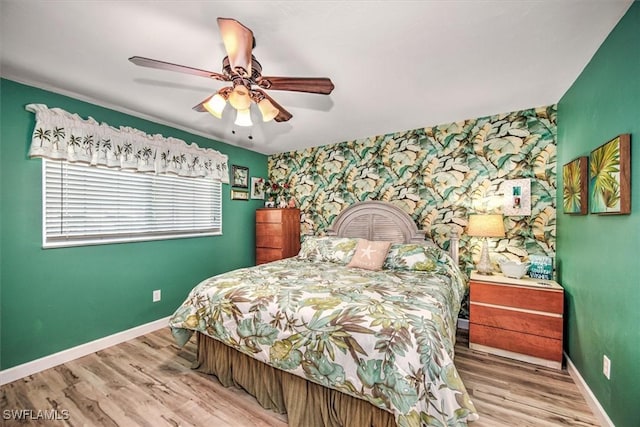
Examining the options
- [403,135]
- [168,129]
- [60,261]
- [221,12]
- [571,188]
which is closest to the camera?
[221,12]

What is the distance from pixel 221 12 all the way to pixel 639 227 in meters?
2.48

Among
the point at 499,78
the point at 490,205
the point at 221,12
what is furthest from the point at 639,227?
the point at 221,12

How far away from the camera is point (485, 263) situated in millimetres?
2740

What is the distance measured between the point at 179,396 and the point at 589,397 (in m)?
2.91

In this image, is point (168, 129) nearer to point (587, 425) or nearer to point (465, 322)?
point (465, 322)

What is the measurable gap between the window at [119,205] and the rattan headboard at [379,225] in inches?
73.6

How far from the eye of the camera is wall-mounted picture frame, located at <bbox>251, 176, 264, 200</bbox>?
4.43 meters

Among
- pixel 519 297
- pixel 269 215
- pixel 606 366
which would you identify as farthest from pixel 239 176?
pixel 606 366

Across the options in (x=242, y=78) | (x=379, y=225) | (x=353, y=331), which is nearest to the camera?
(x=353, y=331)

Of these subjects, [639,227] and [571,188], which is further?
[571,188]

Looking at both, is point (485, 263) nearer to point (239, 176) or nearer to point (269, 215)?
point (269, 215)

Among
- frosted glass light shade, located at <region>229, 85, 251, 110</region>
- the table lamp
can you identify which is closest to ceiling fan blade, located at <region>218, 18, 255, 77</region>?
frosted glass light shade, located at <region>229, 85, 251, 110</region>

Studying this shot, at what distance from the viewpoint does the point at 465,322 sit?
3045 mm

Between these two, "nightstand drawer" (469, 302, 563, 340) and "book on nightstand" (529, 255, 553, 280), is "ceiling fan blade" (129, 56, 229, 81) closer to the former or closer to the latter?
"nightstand drawer" (469, 302, 563, 340)
